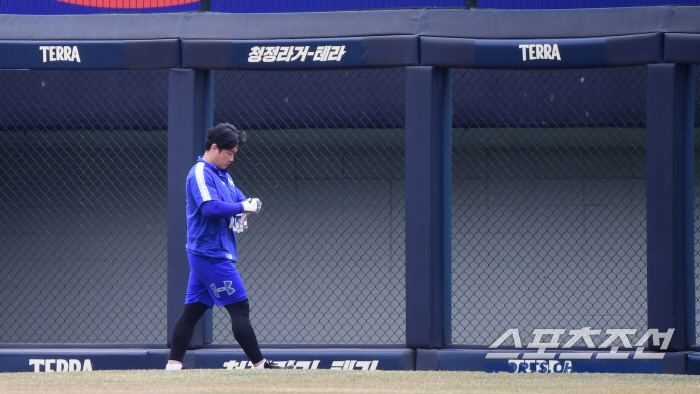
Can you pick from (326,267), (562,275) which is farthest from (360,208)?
(562,275)

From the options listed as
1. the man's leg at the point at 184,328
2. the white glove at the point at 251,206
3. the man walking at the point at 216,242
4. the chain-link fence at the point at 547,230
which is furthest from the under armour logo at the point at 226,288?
the chain-link fence at the point at 547,230

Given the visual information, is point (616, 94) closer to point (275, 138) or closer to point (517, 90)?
point (517, 90)

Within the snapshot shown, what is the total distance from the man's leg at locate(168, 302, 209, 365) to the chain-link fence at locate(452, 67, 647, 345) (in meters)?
2.77

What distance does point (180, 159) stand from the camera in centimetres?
534

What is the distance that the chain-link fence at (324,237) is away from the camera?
7020 millimetres

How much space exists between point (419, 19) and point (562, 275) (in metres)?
2.86

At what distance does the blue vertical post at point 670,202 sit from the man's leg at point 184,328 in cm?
274

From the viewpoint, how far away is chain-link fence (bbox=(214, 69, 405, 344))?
702cm

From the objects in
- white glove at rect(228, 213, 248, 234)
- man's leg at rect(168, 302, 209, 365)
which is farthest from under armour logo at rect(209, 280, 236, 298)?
white glove at rect(228, 213, 248, 234)

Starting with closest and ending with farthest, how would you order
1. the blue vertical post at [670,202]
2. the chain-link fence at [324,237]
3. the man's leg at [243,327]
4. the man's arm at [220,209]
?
1. the man's arm at [220,209]
2. the man's leg at [243,327]
3. the blue vertical post at [670,202]
4. the chain-link fence at [324,237]

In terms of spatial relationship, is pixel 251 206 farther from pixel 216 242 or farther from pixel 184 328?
pixel 184 328

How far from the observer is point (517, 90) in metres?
5.68

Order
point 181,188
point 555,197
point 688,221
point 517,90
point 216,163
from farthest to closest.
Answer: point 555,197 → point 517,90 → point 181,188 → point 688,221 → point 216,163

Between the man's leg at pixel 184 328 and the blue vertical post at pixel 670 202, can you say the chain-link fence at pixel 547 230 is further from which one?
the man's leg at pixel 184 328
